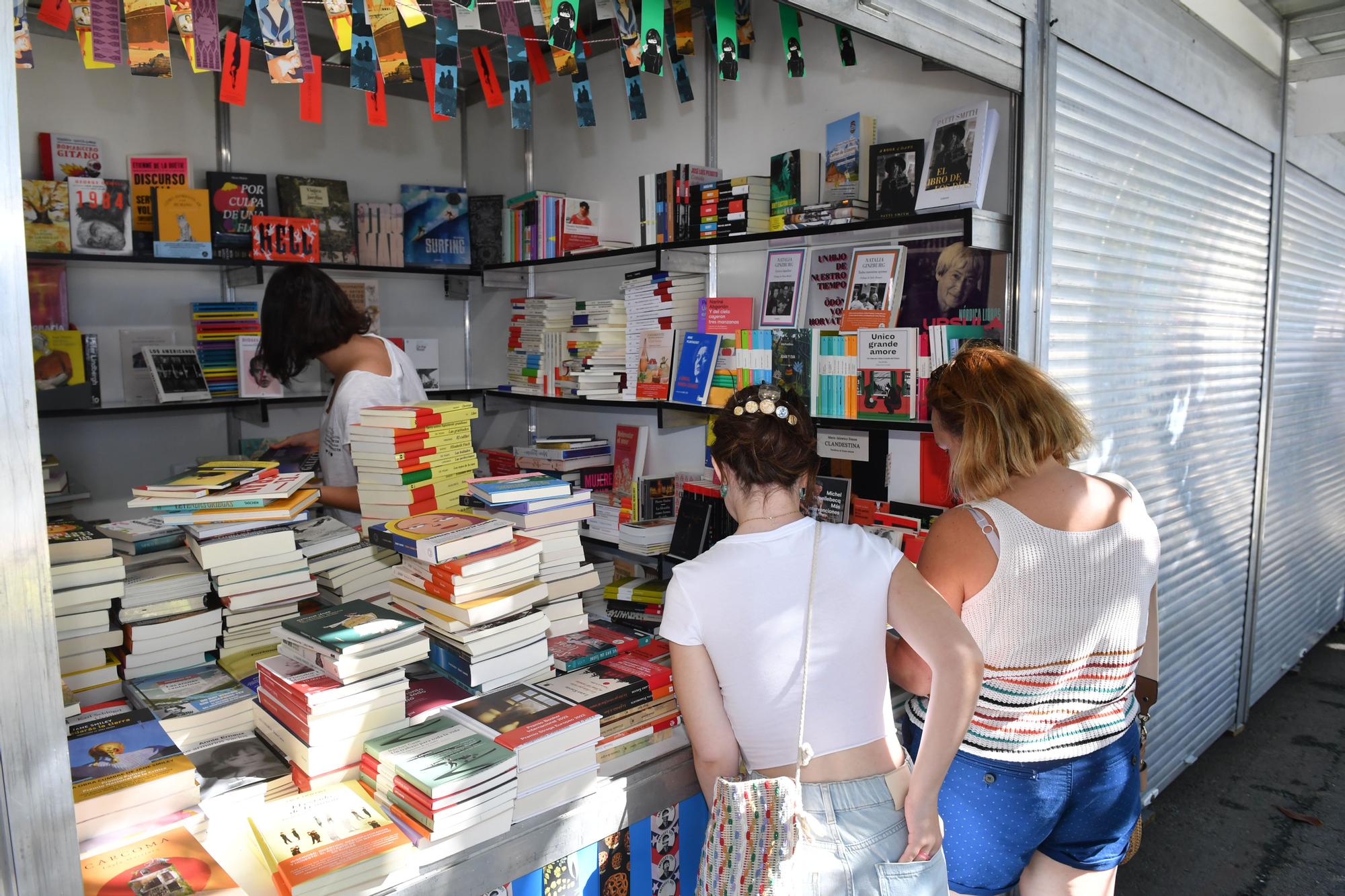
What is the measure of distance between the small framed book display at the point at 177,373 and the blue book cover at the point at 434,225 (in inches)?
49.7

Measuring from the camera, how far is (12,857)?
1027mm

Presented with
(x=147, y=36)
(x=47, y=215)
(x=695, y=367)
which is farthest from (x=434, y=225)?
(x=147, y=36)

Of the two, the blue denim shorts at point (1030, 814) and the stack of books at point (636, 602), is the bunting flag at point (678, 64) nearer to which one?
the stack of books at point (636, 602)

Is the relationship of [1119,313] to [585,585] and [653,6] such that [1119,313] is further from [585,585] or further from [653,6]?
[585,585]

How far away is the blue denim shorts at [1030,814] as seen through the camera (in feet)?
5.95

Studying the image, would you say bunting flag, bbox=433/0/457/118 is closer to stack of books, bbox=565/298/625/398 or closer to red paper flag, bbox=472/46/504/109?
red paper flag, bbox=472/46/504/109

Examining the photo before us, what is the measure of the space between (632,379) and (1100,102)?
6.47 feet

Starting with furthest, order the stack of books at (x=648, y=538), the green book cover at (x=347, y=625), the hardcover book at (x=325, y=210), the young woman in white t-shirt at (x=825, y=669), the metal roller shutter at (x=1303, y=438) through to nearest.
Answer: the hardcover book at (x=325, y=210), the metal roller shutter at (x=1303, y=438), the stack of books at (x=648, y=538), the green book cover at (x=347, y=625), the young woman in white t-shirt at (x=825, y=669)

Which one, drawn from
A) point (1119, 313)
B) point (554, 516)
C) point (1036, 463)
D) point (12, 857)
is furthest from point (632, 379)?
point (12, 857)

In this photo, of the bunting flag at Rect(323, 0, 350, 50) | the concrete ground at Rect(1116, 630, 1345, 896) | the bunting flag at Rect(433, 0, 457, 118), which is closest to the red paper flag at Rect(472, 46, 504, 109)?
the bunting flag at Rect(433, 0, 457, 118)

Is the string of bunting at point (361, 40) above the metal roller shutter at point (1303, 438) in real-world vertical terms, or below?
above

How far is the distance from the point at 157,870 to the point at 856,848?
43.1 inches

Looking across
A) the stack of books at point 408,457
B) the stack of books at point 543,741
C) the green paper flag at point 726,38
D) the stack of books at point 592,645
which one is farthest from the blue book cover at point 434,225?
the stack of books at point 543,741

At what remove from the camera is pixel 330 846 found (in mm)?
1444
